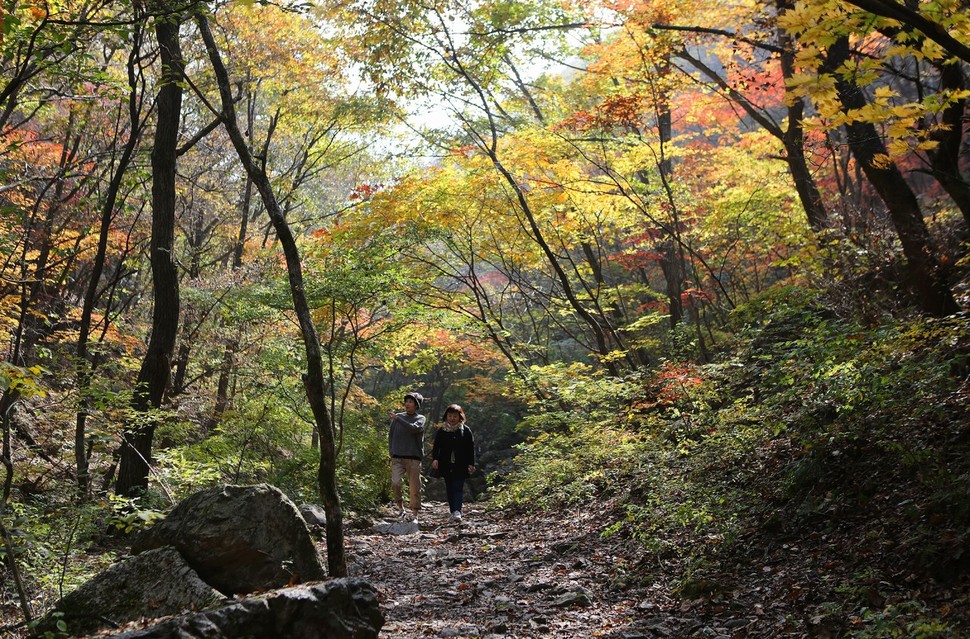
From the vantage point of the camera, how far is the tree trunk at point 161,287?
7910 millimetres

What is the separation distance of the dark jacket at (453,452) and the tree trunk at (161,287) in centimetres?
363

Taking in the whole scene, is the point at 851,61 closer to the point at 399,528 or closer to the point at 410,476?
the point at 399,528

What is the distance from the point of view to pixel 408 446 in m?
9.30

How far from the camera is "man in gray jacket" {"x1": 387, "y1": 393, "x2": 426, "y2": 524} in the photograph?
9195 millimetres

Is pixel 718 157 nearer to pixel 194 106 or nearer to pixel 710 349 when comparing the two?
pixel 710 349

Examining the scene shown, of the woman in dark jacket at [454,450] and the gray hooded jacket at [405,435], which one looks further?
the gray hooded jacket at [405,435]

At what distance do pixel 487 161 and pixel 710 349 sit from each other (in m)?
5.52

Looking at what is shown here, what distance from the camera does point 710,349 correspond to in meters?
11.9

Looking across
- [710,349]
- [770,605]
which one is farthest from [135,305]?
[770,605]

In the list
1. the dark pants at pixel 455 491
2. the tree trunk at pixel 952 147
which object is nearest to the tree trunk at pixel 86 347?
the dark pants at pixel 455 491

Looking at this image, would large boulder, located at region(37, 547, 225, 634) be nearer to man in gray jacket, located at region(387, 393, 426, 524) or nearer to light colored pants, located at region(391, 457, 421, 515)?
man in gray jacket, located at region(387, 393, 426, 524)

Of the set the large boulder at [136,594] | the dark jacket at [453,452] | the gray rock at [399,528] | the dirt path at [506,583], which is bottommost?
the gray rock at [399,528]

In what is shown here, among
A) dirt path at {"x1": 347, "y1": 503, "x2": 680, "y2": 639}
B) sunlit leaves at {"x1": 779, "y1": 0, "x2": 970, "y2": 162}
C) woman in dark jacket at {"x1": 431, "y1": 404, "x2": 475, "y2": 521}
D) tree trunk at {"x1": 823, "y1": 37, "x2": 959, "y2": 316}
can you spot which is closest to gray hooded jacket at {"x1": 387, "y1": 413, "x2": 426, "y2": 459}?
woman in dark jacket at {"x1": 431, "y1": 404, "x2": 475, "y2": 521}

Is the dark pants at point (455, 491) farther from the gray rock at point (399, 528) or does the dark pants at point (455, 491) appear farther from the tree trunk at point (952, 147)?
the tree trunk at point (952, 147)
